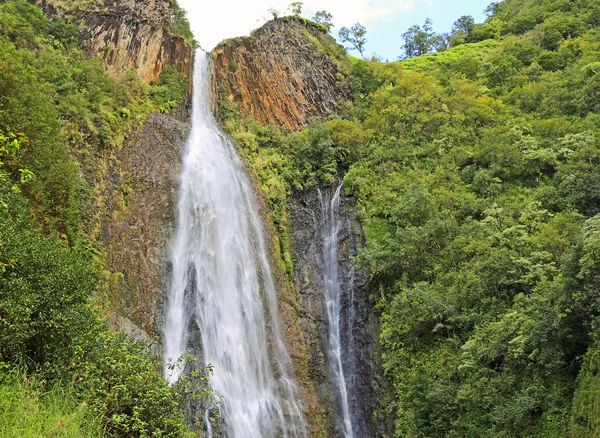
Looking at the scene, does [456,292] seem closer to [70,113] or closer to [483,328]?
[483,328]

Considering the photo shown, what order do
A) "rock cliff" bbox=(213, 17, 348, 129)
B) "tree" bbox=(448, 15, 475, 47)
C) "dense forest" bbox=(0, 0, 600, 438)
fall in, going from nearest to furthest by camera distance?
"dense forest" bbox=(0, 0, 600, 438) < "rock cliff" bbox=(213, 17, 348, 129) < "tree" bbox=(448, 15, 475, 47)

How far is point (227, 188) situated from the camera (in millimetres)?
21641

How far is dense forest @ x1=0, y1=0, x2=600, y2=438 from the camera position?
322 inches

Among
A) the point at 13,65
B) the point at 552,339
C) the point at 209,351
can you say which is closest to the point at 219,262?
the point at 209,351

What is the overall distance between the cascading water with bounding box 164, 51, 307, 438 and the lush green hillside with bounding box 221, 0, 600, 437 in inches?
100.0

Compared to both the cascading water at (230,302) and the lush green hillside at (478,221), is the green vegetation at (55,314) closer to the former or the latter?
the cascading water at (230,302)

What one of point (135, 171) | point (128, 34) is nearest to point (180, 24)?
point (128, 34)

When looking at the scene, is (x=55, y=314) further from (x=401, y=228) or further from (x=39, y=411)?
(x=401, y=228)

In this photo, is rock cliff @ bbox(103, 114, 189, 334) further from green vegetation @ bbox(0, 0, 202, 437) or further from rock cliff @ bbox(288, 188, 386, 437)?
rock cliff @ bbox(288, 188, 386, 437)

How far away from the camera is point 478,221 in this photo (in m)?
19.2

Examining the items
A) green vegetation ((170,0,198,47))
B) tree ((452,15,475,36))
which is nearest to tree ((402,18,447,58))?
tree ((452,15,475,36))

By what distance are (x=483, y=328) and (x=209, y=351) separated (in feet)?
25.8

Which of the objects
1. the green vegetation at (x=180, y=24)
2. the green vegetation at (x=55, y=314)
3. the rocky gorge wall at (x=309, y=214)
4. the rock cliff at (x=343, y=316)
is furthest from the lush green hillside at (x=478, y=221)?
the green vegetation at (x=55, y=314)

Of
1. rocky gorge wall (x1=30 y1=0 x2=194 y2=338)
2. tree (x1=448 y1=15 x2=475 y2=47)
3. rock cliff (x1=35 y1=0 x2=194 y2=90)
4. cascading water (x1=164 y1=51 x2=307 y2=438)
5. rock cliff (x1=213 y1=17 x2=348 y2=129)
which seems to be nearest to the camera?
cascading water (x1=164 y1=51 x2=307 y2=438)
